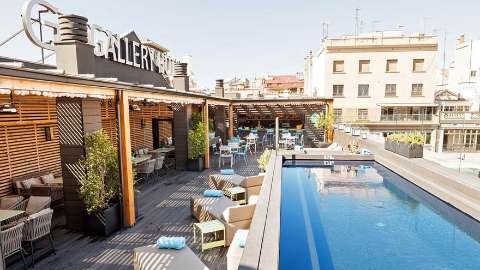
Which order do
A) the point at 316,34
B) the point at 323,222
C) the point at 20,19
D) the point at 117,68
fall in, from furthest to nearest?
the point at 316,34, the point at 117,68, the point at 20,19, the point at 323,222

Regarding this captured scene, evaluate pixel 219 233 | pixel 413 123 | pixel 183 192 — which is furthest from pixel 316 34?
pixel 219 233

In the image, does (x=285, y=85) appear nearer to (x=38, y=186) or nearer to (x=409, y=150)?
(x=409, y=150)

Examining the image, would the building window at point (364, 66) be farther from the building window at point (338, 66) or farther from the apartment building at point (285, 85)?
the apartment building at point (285, 85)

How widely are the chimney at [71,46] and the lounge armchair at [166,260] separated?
16.3ft

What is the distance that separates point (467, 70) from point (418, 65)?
1691 cm

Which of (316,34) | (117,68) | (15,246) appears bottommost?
(15,246)

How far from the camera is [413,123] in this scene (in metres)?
33.9

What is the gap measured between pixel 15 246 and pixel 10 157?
4641 mm

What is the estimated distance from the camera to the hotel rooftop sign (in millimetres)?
8685

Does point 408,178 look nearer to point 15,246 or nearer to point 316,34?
point 15,246

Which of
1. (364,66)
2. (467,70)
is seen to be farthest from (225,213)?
(467,70)

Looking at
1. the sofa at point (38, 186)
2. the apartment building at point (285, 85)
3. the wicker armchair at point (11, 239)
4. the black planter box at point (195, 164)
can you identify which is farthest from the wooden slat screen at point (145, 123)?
the apartment building at point (285, 85)

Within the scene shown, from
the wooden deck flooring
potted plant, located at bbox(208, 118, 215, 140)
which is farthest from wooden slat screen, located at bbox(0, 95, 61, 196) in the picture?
potted plant, located at bbox(208, 118, 215, 140)

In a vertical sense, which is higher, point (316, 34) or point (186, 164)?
point (316, 34)
